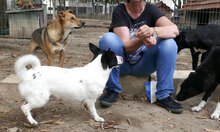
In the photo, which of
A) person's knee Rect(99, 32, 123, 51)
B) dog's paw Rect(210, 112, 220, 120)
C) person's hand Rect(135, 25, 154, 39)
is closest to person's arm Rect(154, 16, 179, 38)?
person's hand Rect(135, 25, 154, 39)

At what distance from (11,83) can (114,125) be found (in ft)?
6.77

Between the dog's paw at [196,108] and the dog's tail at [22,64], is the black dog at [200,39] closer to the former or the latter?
the dog's paw at [196,108]

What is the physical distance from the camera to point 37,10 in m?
8.20

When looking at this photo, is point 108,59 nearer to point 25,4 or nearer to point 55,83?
point 55,83

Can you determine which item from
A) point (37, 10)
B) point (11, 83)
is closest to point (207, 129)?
point (11, 83)

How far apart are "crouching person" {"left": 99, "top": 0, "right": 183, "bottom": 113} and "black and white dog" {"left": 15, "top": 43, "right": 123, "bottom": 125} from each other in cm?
A: 52

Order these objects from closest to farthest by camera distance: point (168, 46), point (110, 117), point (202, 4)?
point (110, 117) < point (168, 46) < point (202, 4)

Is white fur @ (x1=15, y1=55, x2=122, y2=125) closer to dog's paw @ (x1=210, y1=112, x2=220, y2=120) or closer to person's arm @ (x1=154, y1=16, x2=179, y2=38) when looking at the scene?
person's arm @ (x1=154, y1=16, x2=179, y2=38)

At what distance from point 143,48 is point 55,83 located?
4.66 feet

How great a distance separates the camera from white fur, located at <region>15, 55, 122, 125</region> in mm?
2078

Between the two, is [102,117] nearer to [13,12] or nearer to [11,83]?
[11,83]

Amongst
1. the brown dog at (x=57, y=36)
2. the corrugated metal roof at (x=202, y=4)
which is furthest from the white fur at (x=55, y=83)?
the corrugated metal roof at (x=202, y=4)

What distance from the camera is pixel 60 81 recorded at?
7.00 feet

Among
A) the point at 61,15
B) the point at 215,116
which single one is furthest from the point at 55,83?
the point at 61,15
